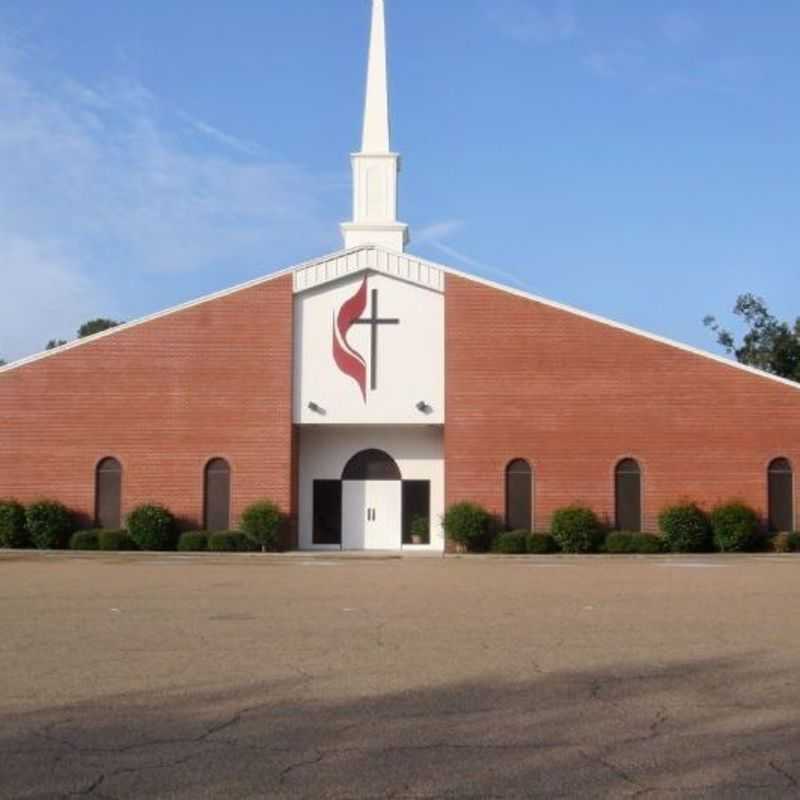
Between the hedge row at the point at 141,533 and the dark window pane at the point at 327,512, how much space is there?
6.26 feet

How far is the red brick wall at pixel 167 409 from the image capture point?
3662 cm

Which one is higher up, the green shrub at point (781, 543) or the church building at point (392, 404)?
the church building at point (392, 404)

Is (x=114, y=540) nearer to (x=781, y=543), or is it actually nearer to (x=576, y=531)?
(x=576, y=531)

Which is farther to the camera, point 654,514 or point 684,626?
point 654,514

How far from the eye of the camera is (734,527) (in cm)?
3534

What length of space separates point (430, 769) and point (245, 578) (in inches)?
700

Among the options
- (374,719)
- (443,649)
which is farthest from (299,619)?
(374,719)

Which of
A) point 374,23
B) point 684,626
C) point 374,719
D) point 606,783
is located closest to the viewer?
point 606,783

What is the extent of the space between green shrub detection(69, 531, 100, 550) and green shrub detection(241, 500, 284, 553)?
4219 mm

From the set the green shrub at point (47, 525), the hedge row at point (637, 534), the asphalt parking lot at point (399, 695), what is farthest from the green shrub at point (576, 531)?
the asphalt parking lot at point (399, 695)

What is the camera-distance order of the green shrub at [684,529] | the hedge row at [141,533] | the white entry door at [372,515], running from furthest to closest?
the white entry door at [372,515] → the hedge row at [141,533] → the green shrub at [684,529]

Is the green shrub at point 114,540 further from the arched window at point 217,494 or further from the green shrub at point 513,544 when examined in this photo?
the green shrub at point 513,544

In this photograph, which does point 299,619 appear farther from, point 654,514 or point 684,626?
point 654,514

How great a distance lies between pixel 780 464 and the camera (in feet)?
119
